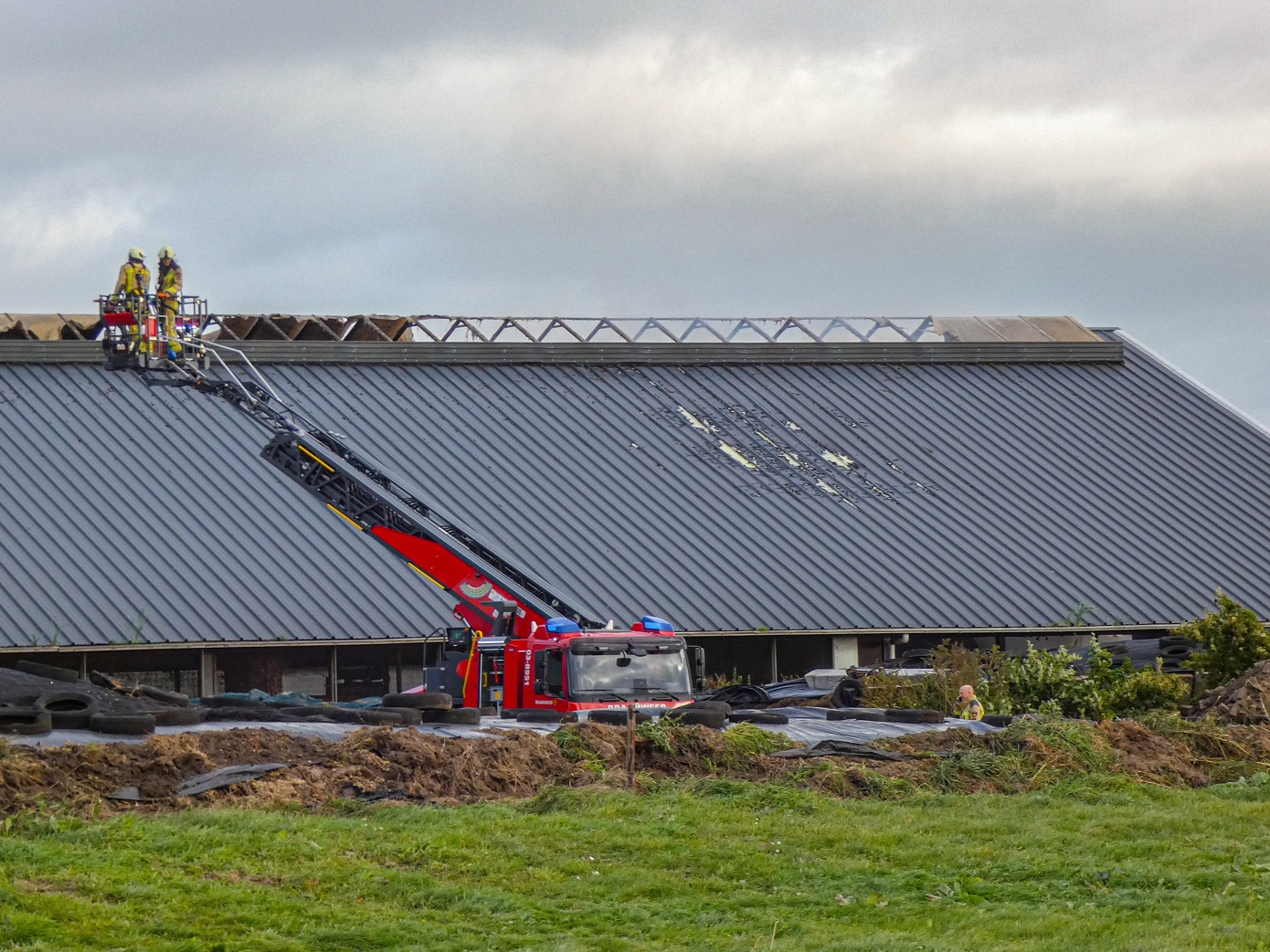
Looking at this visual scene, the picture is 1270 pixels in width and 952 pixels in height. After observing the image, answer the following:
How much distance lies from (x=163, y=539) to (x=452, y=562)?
1262 cm

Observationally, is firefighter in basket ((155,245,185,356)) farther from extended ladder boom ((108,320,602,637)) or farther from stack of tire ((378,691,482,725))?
stack of tire ((378,691,482,725))

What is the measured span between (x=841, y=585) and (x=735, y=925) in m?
25.4

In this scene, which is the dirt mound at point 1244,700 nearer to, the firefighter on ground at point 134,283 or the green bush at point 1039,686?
the green bush at point 1039,686

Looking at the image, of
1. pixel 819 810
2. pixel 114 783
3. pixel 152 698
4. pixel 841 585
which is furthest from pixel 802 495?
pixel 114 783

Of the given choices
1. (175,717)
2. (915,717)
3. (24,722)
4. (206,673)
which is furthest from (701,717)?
(206,673)

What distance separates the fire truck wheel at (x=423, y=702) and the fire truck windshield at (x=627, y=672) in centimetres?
190

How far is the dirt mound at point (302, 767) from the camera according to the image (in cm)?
1714

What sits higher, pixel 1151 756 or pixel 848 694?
pixel 848 694

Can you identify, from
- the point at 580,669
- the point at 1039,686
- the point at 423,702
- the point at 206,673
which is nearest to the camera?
the point at 423,702

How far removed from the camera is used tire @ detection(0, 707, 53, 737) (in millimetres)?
20000

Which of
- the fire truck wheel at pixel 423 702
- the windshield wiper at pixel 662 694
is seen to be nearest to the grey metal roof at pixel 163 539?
the fire truck wheel at pixel 423 702

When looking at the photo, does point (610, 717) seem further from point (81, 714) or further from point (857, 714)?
point (81, 714)

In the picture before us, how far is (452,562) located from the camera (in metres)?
27.0

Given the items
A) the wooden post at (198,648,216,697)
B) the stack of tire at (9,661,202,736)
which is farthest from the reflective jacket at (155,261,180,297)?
the wooden post at (198,648,216,697)
